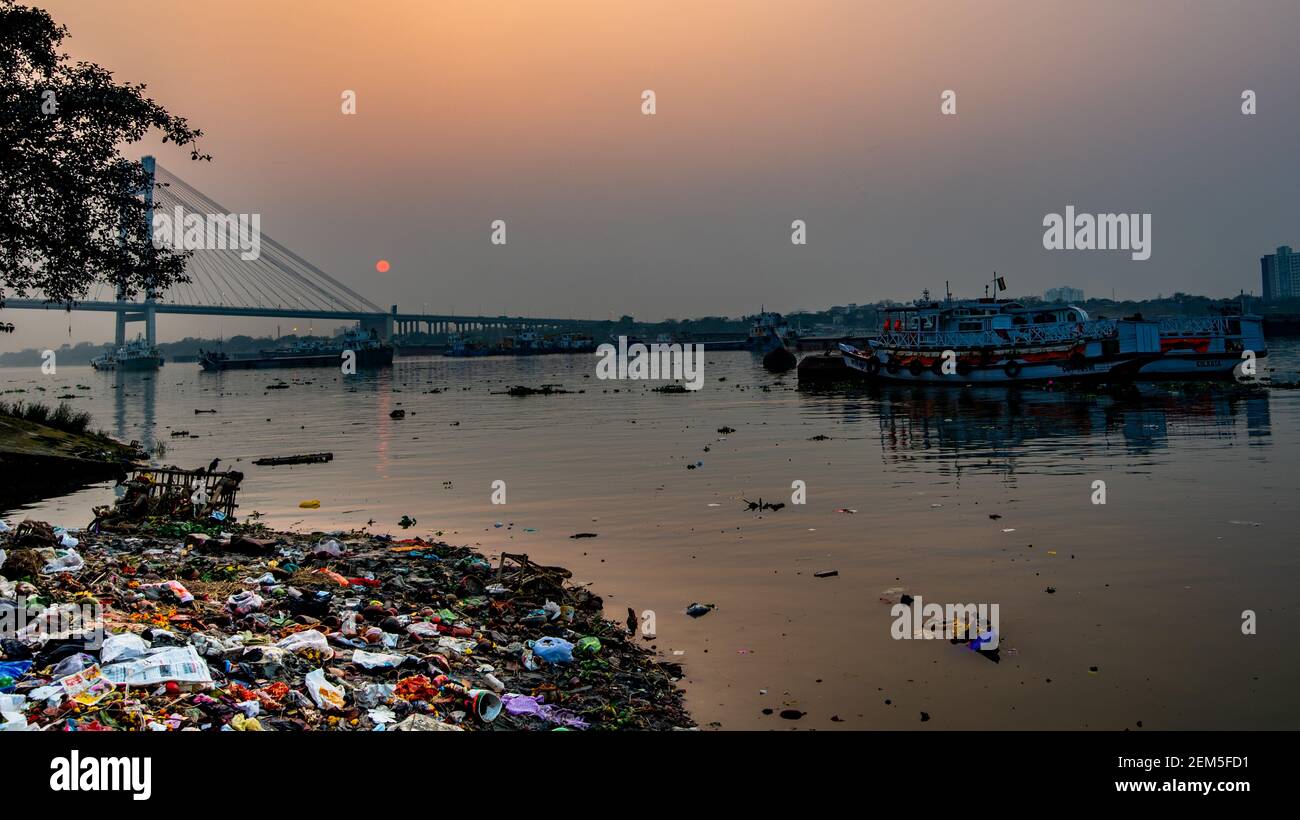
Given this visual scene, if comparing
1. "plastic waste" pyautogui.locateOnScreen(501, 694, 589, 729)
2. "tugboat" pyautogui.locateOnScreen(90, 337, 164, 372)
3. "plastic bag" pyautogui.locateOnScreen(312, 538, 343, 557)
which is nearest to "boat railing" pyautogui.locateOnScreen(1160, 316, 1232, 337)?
"plastic bag" pyautogui.locateOnScreen(312, 538, 343, 557)

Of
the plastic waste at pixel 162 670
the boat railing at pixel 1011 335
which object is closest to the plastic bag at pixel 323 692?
the plastic waste at pixel 162 670

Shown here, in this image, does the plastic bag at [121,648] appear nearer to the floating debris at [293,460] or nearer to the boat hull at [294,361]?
the floating debris at [293,460]

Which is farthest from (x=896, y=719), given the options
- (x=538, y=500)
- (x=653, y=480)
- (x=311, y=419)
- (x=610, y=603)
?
(x=311, y=419)

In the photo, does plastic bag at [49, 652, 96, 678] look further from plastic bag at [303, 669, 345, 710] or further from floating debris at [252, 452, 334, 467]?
floating debris at [252, 452, 334, 467]

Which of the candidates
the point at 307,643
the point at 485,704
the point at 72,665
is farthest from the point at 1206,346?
the point at 72,665
